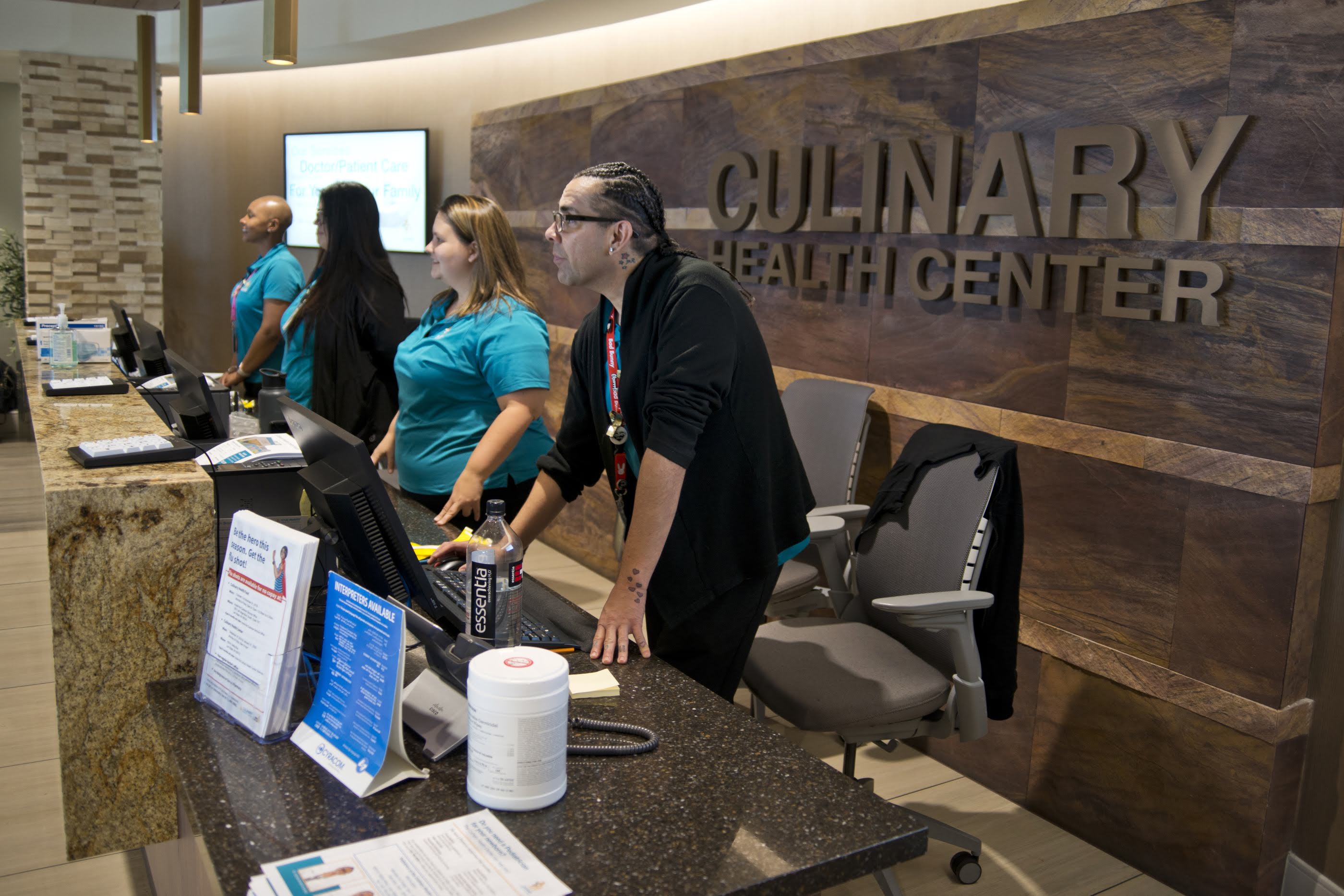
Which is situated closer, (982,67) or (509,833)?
(509,833)

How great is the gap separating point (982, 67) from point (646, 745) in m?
2.24

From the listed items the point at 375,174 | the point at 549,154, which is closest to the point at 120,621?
the point at 549,154

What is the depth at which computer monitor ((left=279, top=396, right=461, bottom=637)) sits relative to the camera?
4.99 feet

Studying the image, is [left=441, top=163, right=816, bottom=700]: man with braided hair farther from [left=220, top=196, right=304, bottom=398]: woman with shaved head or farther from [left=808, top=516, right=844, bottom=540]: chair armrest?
[left=220, top=196, right=304, bottom=398]: woman with shaved head

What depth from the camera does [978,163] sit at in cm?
290

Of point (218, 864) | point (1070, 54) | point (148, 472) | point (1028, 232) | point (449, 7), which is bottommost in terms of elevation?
point (218, 864)

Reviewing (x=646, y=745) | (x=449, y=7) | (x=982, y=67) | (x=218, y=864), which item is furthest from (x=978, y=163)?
(x=449, y=7)

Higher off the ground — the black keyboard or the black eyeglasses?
the black eyeglasses

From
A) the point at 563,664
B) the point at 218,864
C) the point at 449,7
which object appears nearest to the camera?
the point at 218,864

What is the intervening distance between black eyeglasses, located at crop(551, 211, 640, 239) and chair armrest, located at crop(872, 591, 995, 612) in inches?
37.3

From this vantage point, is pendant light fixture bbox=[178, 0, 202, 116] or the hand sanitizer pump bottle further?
pendant light fixture bbox=[178, 0, 202, 116]

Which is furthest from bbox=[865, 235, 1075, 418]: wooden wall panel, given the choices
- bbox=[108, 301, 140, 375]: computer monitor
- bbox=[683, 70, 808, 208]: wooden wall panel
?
bbox=[108, 301, 140, 375]: computer monitor

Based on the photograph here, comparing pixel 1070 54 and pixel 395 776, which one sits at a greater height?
pixel 1070 54

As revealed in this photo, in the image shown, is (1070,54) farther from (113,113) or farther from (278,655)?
(113,113)
